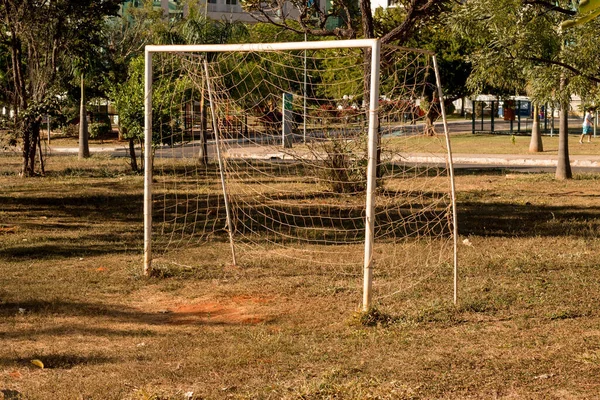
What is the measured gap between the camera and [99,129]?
3972 cm

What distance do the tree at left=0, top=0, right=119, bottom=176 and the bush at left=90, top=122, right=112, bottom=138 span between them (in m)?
14.8

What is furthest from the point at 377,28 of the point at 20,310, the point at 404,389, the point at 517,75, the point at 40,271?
the point at 404,389

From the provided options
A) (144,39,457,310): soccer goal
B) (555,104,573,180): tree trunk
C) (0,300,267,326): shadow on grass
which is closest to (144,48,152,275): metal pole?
(144,39,457,310): soccer goal

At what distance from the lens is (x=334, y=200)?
15.9m

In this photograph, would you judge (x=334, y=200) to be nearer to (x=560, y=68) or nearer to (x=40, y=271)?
(x=560, y=68)

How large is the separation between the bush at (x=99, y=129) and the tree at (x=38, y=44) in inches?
581

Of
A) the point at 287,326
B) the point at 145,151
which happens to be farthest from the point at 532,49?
the point at 287,326

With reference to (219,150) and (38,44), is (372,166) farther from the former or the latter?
(38,44)

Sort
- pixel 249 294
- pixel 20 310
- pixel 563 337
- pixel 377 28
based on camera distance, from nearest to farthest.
→ 1. pixel 563 337
2. pixel 20 310
3. pixel 249 294
4. pixel 377 28

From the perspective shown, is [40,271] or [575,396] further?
[40,271]

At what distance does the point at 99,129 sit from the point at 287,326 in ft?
109

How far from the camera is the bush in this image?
123ft

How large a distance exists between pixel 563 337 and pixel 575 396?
1532 mm

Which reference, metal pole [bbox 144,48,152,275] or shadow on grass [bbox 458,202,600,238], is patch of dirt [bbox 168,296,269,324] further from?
shadow on grass [bbox 458,202,600,238]
